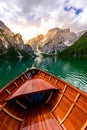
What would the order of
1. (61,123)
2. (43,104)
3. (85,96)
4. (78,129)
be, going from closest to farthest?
(78,129), (85,96), (61,123), (43,104)

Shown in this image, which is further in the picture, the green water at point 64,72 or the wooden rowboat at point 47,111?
the green water at point 64,72

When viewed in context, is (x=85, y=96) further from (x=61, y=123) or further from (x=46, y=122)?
(x=46, y=122)

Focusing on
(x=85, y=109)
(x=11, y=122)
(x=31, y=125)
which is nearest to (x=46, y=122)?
(x=31, y=125)

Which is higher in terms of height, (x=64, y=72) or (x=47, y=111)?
(x=47, y=111)

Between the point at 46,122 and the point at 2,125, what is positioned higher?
the point at 2,125

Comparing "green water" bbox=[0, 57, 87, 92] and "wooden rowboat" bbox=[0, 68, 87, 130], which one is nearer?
"wooden rowboat" bbox=[0, 68, 87, 130]

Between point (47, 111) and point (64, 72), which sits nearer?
point (47, 111)

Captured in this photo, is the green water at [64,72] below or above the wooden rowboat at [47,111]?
below

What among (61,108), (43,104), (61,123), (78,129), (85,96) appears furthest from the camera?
(43,104)

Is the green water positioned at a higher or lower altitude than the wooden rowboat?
lower

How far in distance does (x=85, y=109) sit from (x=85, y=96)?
2.18 feet

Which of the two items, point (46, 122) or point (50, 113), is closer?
point (46, 122)

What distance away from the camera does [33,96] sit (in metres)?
11.7

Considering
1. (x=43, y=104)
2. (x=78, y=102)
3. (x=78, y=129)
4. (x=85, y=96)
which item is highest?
(x=85, y=96)
